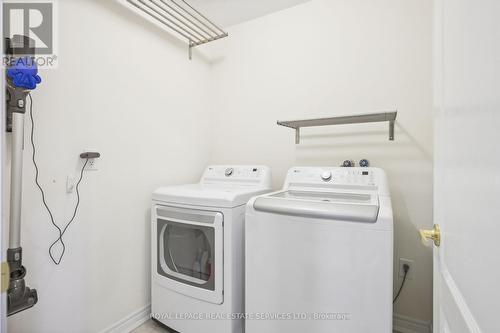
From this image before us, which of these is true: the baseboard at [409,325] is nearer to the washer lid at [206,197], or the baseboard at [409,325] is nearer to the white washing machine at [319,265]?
the white washing machine at [319,265]

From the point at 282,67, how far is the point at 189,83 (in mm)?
864

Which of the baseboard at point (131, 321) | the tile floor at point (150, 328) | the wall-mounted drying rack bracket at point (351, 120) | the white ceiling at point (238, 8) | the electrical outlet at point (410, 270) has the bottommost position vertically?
the tile floor at point (150, 328)

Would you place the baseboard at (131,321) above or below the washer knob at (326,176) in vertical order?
below

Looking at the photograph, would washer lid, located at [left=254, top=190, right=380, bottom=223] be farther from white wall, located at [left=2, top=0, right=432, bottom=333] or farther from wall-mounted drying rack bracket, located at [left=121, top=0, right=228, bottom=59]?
wall-mounted drying rack bracket, located at [left=121, top=0, right=228, bottom=59]

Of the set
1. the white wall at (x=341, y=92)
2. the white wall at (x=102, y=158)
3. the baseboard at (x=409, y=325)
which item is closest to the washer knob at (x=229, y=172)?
the white wall at (x=341, y=92)

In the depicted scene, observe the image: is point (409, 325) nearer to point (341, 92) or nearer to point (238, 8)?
point (341, 92)

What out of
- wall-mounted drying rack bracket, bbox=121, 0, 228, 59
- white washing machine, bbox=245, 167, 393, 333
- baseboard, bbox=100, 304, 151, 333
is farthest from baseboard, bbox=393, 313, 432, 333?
wall-mounted drying rack bracket, bbox=121, 0, 228, 59

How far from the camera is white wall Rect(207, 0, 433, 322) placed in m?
1.60

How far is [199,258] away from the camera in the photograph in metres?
1.55

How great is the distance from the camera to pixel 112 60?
1550 mm

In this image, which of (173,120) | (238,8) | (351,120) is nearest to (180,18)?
(238,8)

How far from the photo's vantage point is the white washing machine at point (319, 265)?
39.9 inches

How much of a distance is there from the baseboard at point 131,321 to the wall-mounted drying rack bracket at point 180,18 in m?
2.11

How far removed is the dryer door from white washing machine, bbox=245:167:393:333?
0.21 m
